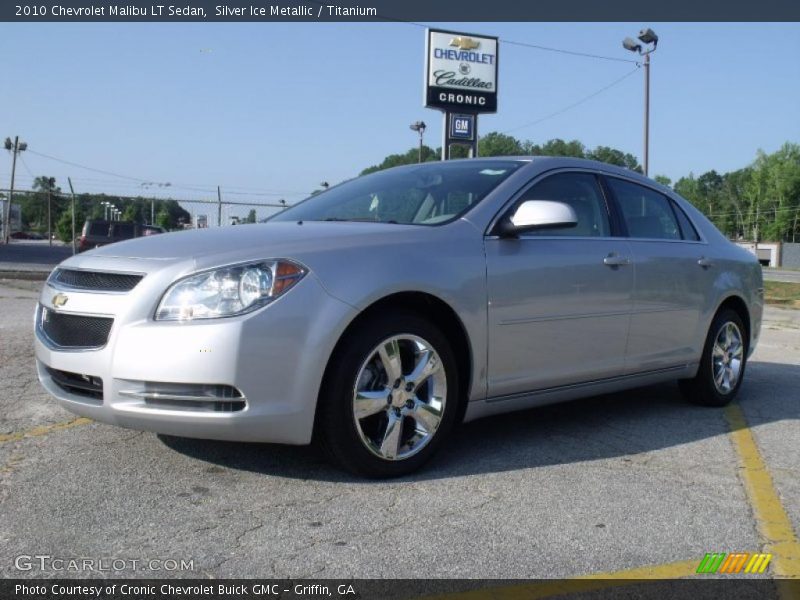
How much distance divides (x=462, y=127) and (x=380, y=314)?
70.1 feet

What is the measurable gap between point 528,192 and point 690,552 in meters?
2.08

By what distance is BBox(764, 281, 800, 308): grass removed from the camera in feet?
61.6

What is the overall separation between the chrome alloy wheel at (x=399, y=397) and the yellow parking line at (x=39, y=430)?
1.51 m

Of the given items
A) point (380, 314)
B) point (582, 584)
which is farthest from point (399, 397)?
point (582, 584)

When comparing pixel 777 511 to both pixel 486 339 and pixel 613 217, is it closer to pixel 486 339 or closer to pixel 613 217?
pixel 486 339

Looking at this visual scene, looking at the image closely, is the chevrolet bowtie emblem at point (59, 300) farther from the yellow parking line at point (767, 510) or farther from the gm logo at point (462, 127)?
the gm logo at point (462, 127)

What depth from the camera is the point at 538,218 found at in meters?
3.88

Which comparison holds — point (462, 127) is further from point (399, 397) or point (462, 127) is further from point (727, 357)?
point (399, 397)

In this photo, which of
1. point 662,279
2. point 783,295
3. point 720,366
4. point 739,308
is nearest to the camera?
point 662,279

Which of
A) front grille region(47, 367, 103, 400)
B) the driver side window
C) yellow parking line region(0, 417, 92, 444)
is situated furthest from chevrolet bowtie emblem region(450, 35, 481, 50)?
front grille region(47, 367, 103, 400)

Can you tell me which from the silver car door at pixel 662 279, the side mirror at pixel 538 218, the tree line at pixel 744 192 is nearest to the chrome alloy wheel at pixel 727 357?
the silver car door at pixel 662 279

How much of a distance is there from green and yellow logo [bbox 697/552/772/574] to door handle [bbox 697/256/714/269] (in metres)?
2.74

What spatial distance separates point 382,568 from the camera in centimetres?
256

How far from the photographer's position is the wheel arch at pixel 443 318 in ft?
11.3
